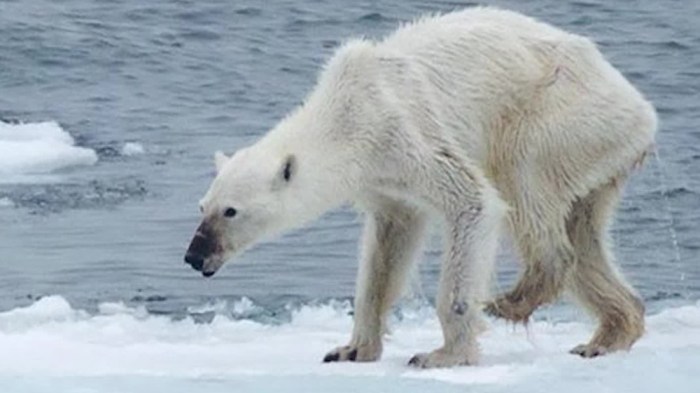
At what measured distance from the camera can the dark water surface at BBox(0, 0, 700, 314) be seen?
1201 centimetres

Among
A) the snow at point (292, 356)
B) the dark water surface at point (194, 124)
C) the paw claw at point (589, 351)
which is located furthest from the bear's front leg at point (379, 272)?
the dark water surface at point (194, 124)

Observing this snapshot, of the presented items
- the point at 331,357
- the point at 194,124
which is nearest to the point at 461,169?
the point at 331,357

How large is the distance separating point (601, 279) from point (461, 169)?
1.05m

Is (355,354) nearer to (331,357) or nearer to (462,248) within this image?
→ (331,357)

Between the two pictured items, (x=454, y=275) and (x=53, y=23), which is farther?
(x=53, y=23)

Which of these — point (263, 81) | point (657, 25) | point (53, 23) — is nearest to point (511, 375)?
point (263, 81)

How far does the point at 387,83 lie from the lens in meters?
8.52

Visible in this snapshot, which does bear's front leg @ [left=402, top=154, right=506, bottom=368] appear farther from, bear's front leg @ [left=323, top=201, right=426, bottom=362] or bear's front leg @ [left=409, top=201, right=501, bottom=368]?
bear's front leg @ [left=323, top=201, right=426, bottom=362]

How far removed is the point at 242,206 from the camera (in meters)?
8.16

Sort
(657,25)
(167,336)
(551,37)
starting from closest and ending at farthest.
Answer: (551,37) → (167,336) → (657,25)

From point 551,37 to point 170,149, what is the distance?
7.19 meters

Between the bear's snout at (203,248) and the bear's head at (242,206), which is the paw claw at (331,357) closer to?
the bear's head at (242,206)

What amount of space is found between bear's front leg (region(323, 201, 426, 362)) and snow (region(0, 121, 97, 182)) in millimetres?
5868

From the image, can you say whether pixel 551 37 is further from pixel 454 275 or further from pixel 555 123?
pixel 454 275
